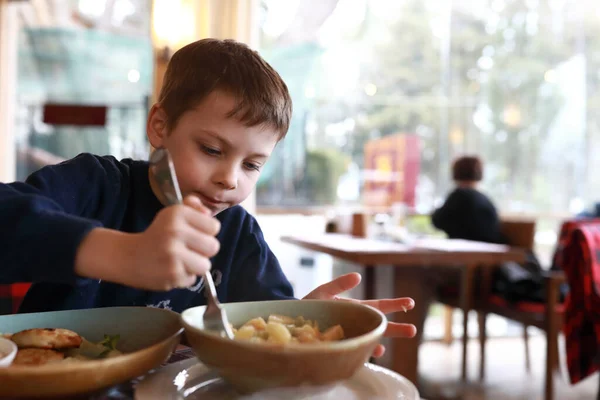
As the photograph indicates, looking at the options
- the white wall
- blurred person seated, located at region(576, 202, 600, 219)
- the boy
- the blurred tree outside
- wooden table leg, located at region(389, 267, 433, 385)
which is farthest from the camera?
the blurred tree outside

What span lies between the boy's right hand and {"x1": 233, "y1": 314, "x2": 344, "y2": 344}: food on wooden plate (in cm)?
9

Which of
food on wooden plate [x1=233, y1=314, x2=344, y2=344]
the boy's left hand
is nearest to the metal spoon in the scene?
food on wooden plate [x1=233, y1=314, x2=344, y2=344]

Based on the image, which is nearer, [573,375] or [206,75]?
[206,75]

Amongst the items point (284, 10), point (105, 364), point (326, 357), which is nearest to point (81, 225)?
point (105, 364)

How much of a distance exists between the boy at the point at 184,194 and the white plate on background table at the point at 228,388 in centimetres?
11

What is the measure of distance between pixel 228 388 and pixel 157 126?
576 mm

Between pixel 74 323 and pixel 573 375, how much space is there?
7.97ft

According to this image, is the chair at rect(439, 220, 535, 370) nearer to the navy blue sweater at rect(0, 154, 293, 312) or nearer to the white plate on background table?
the navy blue sweater at rect(0, 154, 293, 312)

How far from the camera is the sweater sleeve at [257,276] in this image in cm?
99

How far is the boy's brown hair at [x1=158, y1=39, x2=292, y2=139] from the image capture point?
907 millimetres

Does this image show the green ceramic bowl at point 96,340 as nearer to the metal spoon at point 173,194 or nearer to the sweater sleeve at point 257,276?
the metal spoon at point 173,194

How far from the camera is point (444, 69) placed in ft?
15.8

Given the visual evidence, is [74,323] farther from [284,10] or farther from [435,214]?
[284,10]

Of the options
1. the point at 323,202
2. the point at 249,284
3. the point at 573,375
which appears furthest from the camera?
the point at 323,202
